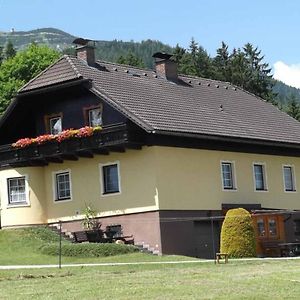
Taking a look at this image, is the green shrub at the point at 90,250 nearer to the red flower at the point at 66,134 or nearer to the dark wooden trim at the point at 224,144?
the dark wooden trim at the point at 224,144

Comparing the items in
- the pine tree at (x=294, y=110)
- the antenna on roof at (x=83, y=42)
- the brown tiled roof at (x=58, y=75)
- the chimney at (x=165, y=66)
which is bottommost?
the brown tiled roof at (x=58, y=75)

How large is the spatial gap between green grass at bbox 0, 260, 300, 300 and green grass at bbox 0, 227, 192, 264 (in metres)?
7.35

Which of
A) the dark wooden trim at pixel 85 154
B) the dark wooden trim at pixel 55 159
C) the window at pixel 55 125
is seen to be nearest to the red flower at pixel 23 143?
the dark wooden trim at pixel 55 159

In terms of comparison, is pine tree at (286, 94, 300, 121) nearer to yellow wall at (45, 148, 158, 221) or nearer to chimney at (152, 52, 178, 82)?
chimney at (152, 52, 178, 82)

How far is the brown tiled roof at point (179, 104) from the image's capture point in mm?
33562

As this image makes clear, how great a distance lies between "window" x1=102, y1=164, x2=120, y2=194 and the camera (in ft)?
111

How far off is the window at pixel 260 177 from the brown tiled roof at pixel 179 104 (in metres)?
1.53

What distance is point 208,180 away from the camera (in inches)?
1373

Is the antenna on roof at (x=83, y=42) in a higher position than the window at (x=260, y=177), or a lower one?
higher

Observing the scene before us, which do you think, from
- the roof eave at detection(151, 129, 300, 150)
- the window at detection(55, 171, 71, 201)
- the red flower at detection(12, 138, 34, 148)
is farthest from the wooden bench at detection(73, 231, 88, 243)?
the roof eave at detection(151, 129, 300, 150)

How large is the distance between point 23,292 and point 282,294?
17.0 ft

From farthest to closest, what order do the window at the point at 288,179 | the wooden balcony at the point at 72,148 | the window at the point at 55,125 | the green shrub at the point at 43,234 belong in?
the window at the point at 288,179
the window at the point at 55,125
the green shrub at the point at 43,234
the wooden balcony at the point at 72,148

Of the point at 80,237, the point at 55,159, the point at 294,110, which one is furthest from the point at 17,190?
the point at 294,110

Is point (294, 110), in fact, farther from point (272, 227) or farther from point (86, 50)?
point (86, 50)
